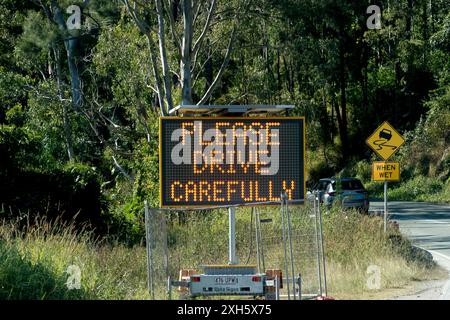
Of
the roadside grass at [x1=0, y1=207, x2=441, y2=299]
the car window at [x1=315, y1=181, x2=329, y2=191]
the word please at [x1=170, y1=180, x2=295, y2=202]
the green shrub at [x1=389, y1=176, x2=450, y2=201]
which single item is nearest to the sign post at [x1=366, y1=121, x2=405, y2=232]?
the roadside grass at [x1=0, y1=207, x2=441, y2=299]

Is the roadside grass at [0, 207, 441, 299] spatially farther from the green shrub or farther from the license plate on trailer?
the green shrub

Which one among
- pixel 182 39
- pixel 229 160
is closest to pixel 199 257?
pixel 229 160

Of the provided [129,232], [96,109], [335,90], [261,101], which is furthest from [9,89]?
[335,90]

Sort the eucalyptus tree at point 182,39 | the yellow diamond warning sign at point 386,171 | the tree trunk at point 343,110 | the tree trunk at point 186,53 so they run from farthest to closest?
1. the tree trunk at point 343,110
2. the eucalyptus tree at point 182,39
3. the tree trunk at point 186,53
4. the yellow diamond warning sign at point 386,171

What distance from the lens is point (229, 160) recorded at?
14297 millimetres

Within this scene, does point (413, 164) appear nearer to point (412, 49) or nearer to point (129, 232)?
point (412, 49)

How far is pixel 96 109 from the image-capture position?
35.4 metres

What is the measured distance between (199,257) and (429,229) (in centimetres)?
1494

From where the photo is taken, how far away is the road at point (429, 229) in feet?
53.6

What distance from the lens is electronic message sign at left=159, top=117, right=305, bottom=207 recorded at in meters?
14.2

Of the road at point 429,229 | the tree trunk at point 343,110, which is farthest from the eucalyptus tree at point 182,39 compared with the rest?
the tree trunk at point 343,110

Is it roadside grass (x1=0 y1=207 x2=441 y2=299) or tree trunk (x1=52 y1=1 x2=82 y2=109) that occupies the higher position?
tree trunk (x1=52 y1=1 x2=82 y2=109)

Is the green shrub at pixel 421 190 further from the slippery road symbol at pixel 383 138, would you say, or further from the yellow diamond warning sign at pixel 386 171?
the yellow diamond warning sign at pixel 386 171
